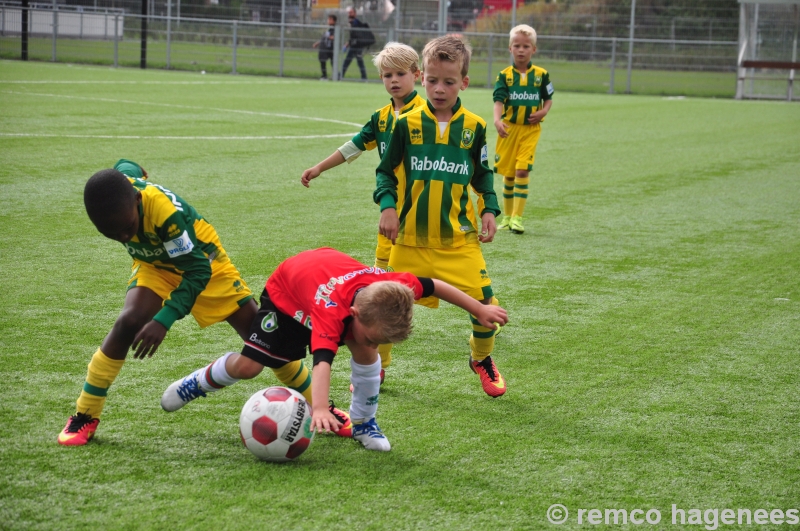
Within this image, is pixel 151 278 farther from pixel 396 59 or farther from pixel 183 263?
pixel 396 59

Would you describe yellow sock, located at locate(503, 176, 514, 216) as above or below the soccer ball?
above

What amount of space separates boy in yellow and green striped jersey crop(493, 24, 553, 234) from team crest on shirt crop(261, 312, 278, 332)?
193 inches

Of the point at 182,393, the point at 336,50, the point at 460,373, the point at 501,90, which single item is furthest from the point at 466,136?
the point at 336,50

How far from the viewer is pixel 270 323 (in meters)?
3.59

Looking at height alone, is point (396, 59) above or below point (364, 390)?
above

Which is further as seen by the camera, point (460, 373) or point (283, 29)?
point (283, 29)

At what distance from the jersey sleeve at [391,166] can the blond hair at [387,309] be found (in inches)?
42.5

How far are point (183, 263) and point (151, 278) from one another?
234mm

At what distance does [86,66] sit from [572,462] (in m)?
26.9

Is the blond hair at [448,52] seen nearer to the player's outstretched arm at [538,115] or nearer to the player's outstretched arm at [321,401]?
the player's outstretched arm at [321,401]

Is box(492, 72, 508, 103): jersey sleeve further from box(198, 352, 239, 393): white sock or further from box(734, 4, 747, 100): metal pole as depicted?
box(734, 4, 747, 100): metal pole

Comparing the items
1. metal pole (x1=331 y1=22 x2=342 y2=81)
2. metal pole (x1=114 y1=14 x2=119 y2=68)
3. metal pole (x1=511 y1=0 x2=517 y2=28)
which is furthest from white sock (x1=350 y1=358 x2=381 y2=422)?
metal pole (x1=511 y1=0 x2=517 y2=28)

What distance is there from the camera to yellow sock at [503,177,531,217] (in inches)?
324

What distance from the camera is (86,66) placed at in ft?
Answer: 89.3
